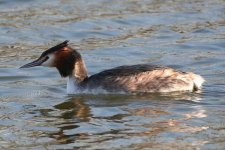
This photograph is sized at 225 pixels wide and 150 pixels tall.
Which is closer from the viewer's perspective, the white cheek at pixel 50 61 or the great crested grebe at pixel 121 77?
the great crested grebe at pixel 121 77

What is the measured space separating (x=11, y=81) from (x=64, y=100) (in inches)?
53.5

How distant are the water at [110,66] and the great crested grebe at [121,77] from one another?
16cm

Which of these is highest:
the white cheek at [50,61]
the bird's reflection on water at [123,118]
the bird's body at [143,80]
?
the white cheek at [50,61]

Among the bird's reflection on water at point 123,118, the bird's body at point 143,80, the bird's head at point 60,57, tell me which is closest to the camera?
the bird's reflection on water at point 123,118

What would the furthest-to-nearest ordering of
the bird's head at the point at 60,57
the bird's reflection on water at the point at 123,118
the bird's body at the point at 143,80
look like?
the bird's head at the point at 60,57, the bird's body at the point at 143,80, the bird's reflection on water at the point at 123,118

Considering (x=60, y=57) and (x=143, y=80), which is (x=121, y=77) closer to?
(x=143, y=80)

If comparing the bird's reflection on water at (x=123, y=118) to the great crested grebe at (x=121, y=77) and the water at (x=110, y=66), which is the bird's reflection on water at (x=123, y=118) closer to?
the water at (x=110, y=66)

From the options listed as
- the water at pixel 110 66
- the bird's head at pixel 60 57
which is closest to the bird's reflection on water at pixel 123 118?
the water at pixel 110 66

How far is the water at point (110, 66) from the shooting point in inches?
368

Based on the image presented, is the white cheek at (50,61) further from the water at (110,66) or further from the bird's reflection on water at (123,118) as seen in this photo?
the bird's reflection on water at (123,118)

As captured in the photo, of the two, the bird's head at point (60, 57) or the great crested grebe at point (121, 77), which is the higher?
the bird's head at point (60, 57)

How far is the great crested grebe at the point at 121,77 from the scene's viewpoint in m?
11.6

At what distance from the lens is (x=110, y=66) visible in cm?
1345

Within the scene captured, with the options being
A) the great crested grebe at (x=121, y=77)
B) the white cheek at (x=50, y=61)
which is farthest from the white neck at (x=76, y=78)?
the white cheek at (x=50, y=61)
